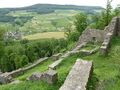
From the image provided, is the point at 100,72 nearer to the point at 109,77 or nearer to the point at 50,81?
the point at 109,77

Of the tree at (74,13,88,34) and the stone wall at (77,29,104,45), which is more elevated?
the stone wall at (77,29,104,45)

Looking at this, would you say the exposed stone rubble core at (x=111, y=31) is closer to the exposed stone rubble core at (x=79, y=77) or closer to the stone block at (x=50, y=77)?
the exposed stone rubble core at (x=79, y=77)

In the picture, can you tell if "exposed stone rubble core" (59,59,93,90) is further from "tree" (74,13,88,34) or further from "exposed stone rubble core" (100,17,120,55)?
"tree" (74,13,88,34)

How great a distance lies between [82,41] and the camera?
3531 cm

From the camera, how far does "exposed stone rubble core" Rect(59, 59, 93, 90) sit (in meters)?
14.8

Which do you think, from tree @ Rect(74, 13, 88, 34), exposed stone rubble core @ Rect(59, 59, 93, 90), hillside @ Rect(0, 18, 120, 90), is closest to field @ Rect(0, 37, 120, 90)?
hillside @ Rect(0, 18, 120, 90)

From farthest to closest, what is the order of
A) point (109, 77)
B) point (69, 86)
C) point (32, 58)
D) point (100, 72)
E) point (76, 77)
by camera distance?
point (32, 58) < point (100, 72) < point (109, 77) < point (76, 77) < point (69, 86)

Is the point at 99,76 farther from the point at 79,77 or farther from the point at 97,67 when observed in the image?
the point at 79,77

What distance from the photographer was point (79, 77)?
53.9 feet

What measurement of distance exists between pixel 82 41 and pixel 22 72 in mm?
8325

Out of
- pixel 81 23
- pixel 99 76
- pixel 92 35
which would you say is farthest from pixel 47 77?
pixel 81 23

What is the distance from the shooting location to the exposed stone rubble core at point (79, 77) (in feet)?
48.5

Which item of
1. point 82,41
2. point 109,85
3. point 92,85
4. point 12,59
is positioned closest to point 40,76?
point 92,85

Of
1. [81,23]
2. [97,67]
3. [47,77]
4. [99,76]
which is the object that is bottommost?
[81,23]
